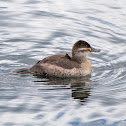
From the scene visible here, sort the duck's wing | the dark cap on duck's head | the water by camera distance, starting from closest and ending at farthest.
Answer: the water
the duck's wing
the dark cap on duck's head

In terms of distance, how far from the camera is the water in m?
8.90

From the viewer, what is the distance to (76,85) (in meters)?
10.9

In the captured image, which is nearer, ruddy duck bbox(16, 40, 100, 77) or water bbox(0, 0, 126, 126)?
water bbox(0, 0, 126, 126)

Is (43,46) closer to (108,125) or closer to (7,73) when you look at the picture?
(7,73)

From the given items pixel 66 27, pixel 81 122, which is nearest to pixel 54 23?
pixel 66 27

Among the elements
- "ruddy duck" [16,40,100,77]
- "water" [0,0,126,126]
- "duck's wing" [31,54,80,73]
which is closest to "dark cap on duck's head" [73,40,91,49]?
"ruddy duck" [16,40,100,77]

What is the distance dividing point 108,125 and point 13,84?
3262 millimetres

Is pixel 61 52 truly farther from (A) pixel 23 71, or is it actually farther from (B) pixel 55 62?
(A) pixel 23 71

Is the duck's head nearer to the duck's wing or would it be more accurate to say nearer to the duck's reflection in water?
the duck's wing

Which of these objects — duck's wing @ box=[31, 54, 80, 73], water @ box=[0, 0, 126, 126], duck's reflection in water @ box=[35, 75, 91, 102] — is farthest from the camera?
duck's wing @ box=[31, 54, 80, 73]

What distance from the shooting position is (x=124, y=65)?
486 inches

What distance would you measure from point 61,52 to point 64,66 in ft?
5.96

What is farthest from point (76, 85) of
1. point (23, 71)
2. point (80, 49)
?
point (23, 71)

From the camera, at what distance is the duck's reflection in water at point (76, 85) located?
33.5 feet
